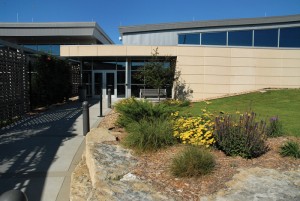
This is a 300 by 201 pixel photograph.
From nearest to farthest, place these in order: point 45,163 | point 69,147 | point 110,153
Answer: point 110,153, point 45,163, point 69,147

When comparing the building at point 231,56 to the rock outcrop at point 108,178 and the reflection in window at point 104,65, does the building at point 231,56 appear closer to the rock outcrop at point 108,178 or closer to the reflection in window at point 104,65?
the reflection in window at point 104,65

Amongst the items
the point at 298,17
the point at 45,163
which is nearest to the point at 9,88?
the point at 45,163

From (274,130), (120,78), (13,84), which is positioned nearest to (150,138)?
(274,130)

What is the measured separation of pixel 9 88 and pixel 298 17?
20.9 meters

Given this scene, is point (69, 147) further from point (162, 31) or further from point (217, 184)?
point (162, 31)

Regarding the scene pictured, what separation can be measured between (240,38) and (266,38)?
6.34 ft

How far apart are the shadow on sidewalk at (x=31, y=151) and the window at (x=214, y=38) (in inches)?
606

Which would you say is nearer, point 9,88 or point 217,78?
point 9,88

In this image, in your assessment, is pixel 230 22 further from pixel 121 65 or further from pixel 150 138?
pixel 150 138

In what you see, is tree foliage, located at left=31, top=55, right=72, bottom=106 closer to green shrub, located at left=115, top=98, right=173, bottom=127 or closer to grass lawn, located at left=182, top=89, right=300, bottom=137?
grass lawn, located at left=182, top=89, right=300, bottom=137

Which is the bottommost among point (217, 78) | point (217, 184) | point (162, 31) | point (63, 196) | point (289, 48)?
point (63, 196)

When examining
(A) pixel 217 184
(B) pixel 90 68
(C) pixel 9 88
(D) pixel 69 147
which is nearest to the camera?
(A) pixel 217 184

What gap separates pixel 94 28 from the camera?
28.2 metres

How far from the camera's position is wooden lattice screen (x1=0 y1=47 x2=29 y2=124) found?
11109 millimetres
